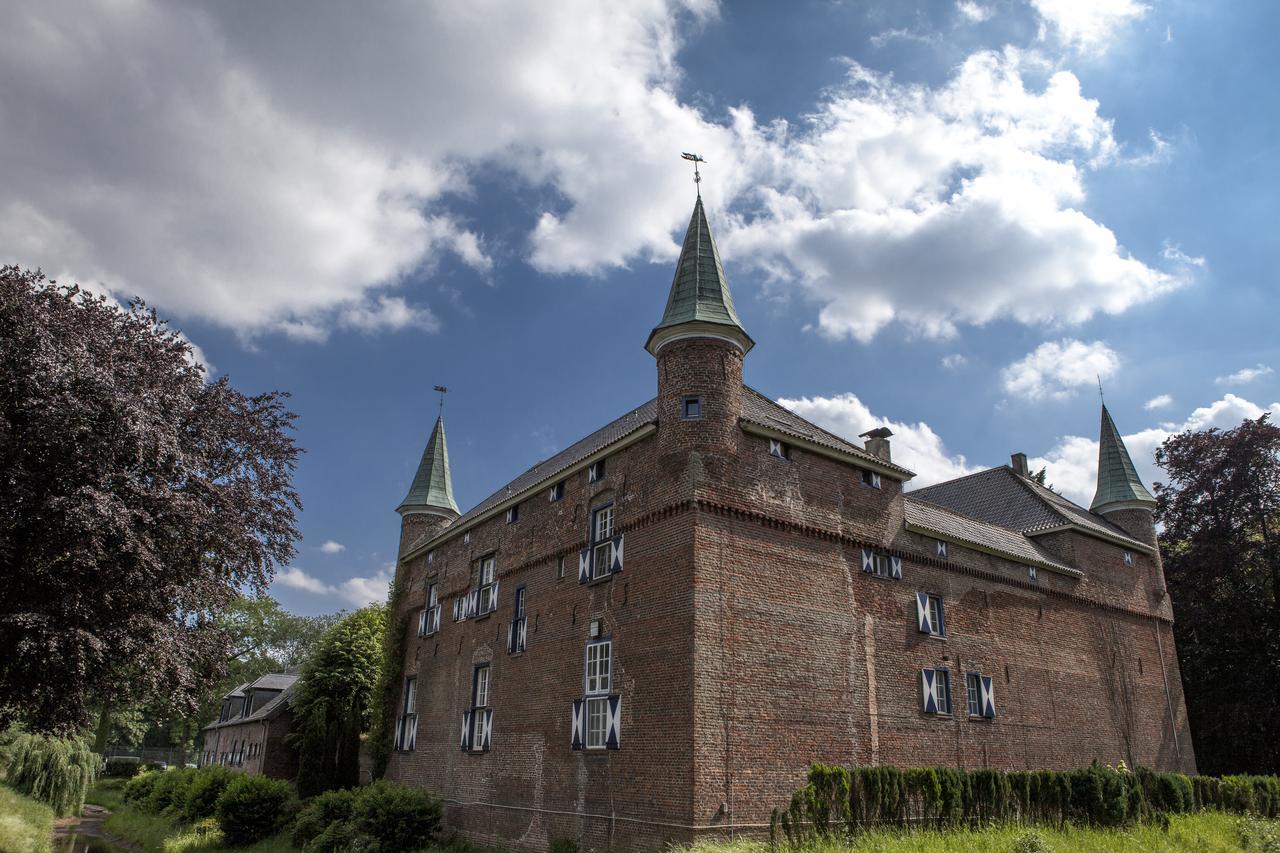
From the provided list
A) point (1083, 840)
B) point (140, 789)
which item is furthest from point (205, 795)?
point (1083, 840)

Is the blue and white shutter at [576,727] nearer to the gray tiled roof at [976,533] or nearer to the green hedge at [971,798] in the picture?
the green hedge at [971,798]

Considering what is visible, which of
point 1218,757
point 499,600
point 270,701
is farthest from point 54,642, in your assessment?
point 1218,757

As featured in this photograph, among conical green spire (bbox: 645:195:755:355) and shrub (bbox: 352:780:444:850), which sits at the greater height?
conical green spire (bbox: 645:195:755:355)

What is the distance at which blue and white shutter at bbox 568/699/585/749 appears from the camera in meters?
17.7

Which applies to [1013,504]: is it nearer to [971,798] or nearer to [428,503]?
[971,798]

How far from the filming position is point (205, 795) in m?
29.9

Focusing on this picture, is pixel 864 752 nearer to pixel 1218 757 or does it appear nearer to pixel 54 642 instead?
pixel 54 642

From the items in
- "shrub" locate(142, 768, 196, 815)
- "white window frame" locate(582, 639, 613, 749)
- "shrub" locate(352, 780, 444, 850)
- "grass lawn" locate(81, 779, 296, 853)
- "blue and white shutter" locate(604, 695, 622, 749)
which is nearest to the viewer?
"blue and white shutter" locate(604, 695, 622, 749)

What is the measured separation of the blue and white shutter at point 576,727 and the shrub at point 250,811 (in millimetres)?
13965

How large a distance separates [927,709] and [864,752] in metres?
2.61

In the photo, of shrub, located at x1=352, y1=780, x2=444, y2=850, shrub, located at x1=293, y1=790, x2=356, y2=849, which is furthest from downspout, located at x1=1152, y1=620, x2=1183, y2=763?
shrub, located at x1=293, y1=790, x2=356, y2=849

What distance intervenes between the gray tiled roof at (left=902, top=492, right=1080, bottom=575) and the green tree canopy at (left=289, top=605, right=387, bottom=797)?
19.9 meters

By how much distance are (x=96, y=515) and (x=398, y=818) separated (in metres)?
11.3

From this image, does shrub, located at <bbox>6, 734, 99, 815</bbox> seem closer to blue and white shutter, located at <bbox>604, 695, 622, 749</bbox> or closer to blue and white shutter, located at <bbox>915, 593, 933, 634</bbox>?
blue and white shutter, located at <bbox>604, 695, 622, 749</bbox>
